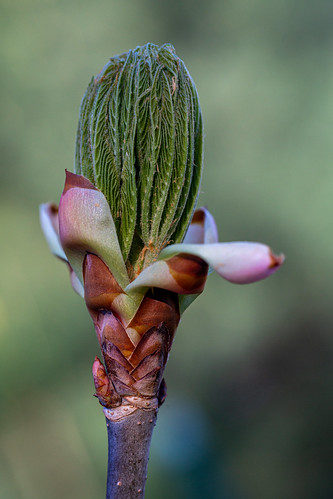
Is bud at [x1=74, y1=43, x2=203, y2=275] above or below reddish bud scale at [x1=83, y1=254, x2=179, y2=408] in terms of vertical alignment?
above

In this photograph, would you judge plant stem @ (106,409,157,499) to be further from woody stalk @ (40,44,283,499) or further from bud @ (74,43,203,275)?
bud @ (74,43,203,275)

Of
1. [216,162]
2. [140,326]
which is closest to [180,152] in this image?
[140,326]

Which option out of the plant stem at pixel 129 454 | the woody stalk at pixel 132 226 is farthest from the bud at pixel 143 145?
the plant stem at pixel 129 454

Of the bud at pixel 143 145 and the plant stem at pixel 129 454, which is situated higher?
the bud at pixel 143 145

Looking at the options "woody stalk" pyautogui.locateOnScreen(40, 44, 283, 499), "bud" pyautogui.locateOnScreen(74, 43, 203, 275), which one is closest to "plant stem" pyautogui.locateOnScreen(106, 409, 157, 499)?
"woody stalk" pyautogui.locateOnScreen(40, 44, 283, 499)

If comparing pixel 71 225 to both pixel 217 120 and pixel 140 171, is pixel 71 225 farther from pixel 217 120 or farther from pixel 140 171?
pixel 217 120

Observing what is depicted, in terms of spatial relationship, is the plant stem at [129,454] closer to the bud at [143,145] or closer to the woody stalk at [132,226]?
the woody stalk at [132,226]
